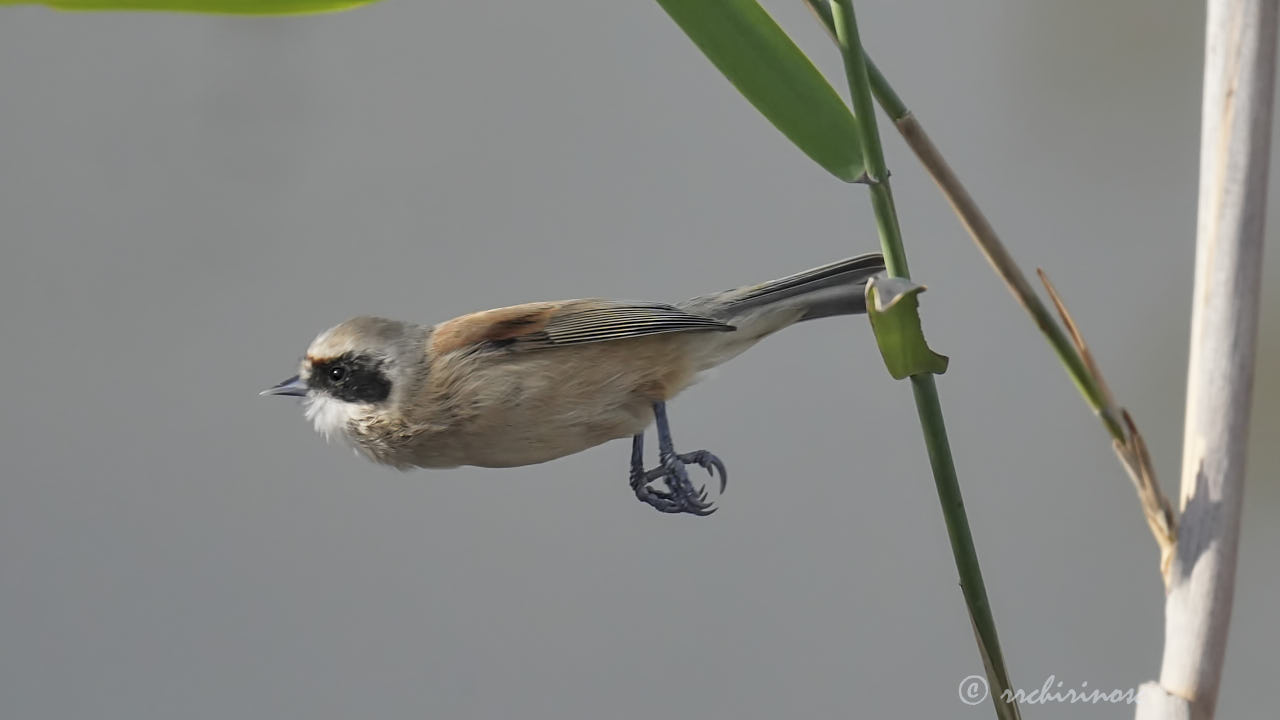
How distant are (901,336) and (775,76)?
20 cm

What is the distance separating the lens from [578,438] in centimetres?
110

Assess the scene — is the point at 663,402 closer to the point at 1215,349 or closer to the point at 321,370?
the point at 321,370

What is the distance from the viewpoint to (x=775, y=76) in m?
0.79

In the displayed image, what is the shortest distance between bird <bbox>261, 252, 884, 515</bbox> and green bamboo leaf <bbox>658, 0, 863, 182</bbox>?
29cm

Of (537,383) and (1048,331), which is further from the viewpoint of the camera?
(537,383)

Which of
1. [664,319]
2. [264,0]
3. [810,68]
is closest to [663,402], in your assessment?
[664,319]

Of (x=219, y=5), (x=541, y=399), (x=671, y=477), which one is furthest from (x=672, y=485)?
(x=219, y=5)

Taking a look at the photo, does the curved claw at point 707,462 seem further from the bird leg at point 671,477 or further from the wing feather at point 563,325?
the wing feather at point 563,325

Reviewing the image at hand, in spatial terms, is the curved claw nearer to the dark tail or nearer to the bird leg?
the bird leg

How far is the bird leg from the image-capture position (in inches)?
41.4

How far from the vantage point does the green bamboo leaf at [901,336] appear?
722 mm

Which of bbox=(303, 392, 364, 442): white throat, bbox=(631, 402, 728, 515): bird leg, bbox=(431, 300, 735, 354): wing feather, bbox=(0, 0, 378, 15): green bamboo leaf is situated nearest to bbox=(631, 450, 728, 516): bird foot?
bbox=(631, 402, 728, 515): bird leg

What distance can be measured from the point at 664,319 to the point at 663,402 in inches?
3.3

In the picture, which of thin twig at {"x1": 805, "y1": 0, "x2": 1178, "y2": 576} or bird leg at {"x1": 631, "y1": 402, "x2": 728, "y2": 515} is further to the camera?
bird leg at {"x1": 631, "y1": 402, "x2": 728, "y2": 515}
